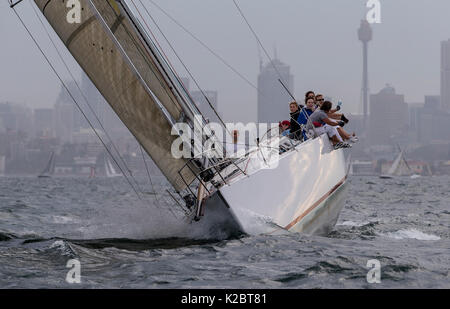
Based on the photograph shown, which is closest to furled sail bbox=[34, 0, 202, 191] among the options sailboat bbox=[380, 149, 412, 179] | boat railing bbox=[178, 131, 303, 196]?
boat railing bbox=[178, 131, 303, 196]

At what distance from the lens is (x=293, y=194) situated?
31.7 feet

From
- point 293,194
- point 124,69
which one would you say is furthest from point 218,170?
point 124,69

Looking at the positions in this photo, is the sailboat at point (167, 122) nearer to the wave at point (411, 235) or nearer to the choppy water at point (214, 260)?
the choppy water at point (214, 260)

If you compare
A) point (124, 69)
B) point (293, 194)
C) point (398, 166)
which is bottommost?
point (293, 194)

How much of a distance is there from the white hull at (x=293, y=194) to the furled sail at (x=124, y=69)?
0.95 meters

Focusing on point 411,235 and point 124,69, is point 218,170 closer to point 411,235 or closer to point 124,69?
point 124,69

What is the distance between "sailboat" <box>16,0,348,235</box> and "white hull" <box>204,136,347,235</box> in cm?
1

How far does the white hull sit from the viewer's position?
877 centimetres

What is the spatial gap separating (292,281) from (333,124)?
202 inches

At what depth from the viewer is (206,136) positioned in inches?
379

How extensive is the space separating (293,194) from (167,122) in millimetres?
1967

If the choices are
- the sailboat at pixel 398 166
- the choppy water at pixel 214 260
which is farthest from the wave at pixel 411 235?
the sailboat at pixel 398 166

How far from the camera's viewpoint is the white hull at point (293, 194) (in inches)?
345
